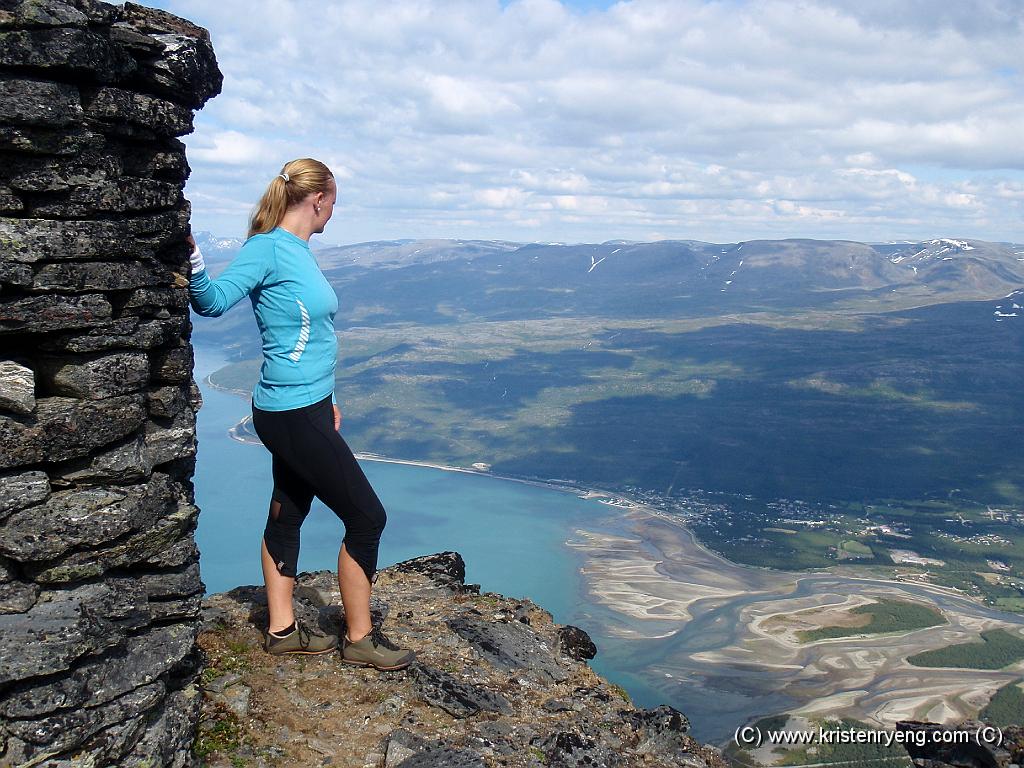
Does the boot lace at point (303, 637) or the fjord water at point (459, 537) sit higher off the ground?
the boot lace at point (303, 637)

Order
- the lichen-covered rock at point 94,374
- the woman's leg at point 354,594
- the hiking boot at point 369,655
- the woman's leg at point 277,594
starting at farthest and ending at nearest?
the hiking boot at point 369,655 < the woman's leg at point 277,594 < the woman's leg at point 354,594 < the lichen-covered rock at point 94,374

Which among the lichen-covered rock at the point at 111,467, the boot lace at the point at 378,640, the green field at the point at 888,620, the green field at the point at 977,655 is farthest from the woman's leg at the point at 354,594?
the green field at the point at 888,620

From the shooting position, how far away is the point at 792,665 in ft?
352

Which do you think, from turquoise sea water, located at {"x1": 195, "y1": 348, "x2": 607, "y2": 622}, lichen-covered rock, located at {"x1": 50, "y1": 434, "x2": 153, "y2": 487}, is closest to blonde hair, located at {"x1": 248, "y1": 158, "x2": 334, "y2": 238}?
lichen-covered rock, located at {"x1": 50, "y1": 434, "x2": 153, "y2": 487}

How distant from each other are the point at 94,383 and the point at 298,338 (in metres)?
1.70

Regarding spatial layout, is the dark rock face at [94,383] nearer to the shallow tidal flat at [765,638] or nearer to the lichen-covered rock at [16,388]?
the lichen-covered rock at [16,388]

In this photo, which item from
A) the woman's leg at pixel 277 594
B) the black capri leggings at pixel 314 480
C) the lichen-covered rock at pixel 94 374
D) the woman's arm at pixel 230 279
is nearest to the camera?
the lichen-covered rock at pixel 94 374

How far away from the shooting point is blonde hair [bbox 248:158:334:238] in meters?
7.34

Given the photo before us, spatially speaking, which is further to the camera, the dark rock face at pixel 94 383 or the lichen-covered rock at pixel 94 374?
the lichen-covered rock at pixel 94 374

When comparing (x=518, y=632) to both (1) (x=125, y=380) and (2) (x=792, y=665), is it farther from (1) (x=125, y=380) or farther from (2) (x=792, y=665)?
(2) (x=792, y=665)

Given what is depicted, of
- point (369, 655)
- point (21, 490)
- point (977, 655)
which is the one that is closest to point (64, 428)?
point (21, 490)

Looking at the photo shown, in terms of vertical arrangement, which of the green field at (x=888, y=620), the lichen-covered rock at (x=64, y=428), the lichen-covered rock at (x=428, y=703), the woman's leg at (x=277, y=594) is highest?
the lichen-covered rock at (x=64, y=428)

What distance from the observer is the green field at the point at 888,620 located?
4665 inches

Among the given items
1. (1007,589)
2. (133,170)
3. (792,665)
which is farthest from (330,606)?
(1007,589)
